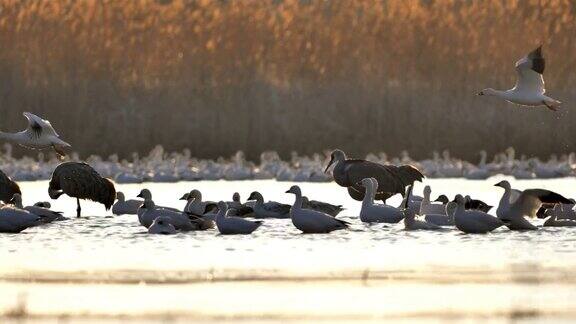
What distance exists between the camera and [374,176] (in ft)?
68.2

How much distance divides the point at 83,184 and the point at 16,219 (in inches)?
134

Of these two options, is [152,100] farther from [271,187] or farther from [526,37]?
[271,187]

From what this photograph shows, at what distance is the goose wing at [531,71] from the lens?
19.5 meters

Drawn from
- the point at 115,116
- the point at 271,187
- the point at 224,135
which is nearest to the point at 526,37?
the point at 224,135

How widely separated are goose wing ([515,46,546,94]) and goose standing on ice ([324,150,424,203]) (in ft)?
6.74

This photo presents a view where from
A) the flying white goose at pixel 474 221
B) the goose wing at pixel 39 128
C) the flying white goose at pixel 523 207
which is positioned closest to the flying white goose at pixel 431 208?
the flying white goose at pixel 523 207

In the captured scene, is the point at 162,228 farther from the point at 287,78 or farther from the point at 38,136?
the point at 287,78

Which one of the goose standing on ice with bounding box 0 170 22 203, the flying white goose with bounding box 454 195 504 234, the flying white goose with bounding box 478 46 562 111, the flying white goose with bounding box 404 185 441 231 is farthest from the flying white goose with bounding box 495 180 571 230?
the goose standing on ice with bounding box 0 170 22 203

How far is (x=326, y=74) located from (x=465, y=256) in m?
28.3

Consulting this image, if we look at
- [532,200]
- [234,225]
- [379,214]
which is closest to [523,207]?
[532,200]

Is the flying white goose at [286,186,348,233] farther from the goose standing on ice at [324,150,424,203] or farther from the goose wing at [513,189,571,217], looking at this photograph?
the goose standing on ice at [324,150,424,203]

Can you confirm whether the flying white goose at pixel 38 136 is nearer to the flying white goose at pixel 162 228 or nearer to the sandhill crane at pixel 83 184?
the sandhill crane at pixel 83 184

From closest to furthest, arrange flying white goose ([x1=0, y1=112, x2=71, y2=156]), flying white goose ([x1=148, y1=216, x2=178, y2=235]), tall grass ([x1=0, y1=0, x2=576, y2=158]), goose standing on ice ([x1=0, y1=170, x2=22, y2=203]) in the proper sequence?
flying white goose ([x1=148, y1=216, x2=178, y2=235])
flying white goose ([x1=0, y1=112, x2=71, y2=156])
goose standing on ice ([x1=0, y1=170, x2=22, y2=203])
tall grass ([x1=0, y1=0, x2=576, y2=158])

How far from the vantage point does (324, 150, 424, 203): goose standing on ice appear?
2086cm
